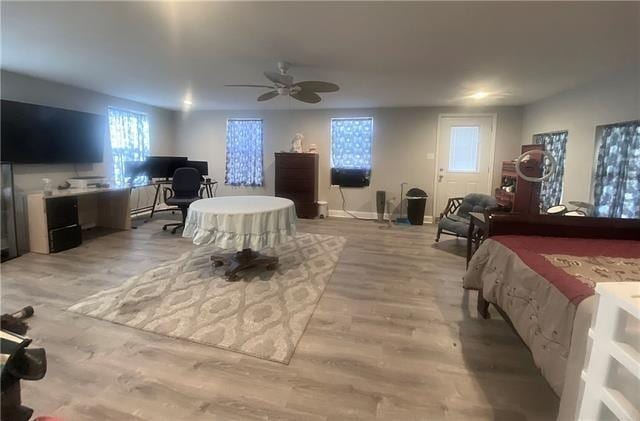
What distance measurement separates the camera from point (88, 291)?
2770 millimetres

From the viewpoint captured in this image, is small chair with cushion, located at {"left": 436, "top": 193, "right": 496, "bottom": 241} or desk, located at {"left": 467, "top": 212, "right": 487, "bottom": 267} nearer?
desk, located at {"left": 467, "top": 212, "right": 487, "bottom": 267}

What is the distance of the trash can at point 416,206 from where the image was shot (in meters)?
5.69

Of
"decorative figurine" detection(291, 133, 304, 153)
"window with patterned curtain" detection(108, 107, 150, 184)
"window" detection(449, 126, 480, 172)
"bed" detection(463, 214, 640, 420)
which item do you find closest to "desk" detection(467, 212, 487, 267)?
"bed" detection(463, 214, 640, 420)

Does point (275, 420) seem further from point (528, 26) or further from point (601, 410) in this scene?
point (528, 26)

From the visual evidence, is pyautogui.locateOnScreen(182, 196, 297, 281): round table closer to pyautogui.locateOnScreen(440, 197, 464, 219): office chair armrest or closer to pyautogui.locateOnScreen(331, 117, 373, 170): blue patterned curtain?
pyautogui.locateOnScreen(440, 197, 464, 219): office chair armrest

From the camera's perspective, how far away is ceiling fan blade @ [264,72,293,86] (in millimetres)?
2915

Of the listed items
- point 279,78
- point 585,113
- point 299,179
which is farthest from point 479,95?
point 299,179

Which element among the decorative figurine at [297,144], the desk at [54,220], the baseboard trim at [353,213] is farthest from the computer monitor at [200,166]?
the baseboard trim at [353,213]

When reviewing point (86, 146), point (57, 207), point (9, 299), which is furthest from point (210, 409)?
point (86, 146)

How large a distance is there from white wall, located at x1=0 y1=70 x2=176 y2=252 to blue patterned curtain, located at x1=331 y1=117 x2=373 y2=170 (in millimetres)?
3698

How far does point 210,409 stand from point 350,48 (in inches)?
110

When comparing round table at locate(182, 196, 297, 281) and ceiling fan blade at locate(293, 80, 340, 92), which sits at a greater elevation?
ceiling fan blade at locate(293, 80, 340, 92)

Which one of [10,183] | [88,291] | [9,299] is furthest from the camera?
[10,183]

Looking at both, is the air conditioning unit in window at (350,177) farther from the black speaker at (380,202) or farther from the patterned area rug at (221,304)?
the patterned area rug at (221,304)
